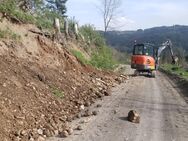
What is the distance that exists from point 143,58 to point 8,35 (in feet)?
54.6

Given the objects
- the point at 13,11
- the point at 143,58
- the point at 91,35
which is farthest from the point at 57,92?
the point at 91,35

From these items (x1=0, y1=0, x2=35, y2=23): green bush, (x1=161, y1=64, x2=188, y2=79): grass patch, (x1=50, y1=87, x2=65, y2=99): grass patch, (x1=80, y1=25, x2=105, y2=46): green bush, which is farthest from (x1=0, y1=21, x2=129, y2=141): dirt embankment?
(x1=161, y1=64, x2=188, y2=79): grass patch

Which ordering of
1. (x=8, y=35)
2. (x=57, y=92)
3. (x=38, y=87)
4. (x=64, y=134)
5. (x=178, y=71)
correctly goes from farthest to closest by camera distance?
(x=178, y=71) → (x=8, y=35) → (x=57, y=92) → (x=38, y=87) → (x=64, y=134)

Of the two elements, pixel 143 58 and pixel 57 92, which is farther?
pixel 143 58

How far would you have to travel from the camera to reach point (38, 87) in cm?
1339

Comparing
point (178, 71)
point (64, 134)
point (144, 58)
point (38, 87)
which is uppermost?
point (38, 87)

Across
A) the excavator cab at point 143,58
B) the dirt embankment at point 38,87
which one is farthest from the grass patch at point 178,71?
the dirt embankment at point 38,87

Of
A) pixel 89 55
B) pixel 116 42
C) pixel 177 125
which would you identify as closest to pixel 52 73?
pixel 177 125

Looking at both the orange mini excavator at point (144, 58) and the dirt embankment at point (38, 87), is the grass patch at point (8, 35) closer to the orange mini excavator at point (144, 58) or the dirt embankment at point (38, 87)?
the dirt embankment at point (38, 87)

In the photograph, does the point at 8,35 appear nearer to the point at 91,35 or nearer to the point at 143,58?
the point at 143,58

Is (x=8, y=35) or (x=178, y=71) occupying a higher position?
(x=8, y=35)

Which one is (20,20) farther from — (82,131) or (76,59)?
(82,131)

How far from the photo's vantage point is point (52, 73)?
16.0m

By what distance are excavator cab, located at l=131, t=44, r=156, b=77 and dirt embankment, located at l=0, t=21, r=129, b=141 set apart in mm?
9811
